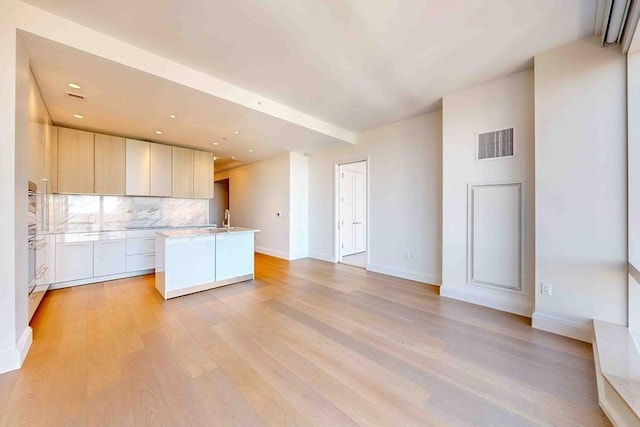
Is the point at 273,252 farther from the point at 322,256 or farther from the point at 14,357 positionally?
the point at 14,357

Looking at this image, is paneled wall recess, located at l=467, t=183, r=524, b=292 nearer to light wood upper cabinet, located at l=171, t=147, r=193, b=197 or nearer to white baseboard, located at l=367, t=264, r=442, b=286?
white baseboard, located at l=367, t=264, r=442, b=286

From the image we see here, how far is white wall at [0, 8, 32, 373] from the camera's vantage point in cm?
183

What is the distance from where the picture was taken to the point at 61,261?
3.76 metres

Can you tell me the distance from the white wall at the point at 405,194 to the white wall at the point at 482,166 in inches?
20.4

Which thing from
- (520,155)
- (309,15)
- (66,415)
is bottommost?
(66,415)

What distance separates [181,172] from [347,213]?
3.90 meters

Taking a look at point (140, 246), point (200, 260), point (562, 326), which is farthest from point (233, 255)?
point (562, 326)

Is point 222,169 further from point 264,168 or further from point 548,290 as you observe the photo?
point 548,290

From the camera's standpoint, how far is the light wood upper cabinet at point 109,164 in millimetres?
4312

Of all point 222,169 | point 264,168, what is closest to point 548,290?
point 264,168

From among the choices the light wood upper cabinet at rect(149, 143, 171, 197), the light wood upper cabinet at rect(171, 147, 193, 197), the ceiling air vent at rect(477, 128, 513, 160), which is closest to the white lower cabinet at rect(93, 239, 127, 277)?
the light wood upper cabinet at rect(149, 143, 171, 197)

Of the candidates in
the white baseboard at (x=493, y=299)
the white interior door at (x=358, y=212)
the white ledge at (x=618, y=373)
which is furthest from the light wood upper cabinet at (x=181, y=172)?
the white ledge at (x=618, y=373)

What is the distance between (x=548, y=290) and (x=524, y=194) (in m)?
1.07

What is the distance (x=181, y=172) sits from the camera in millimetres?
5297
